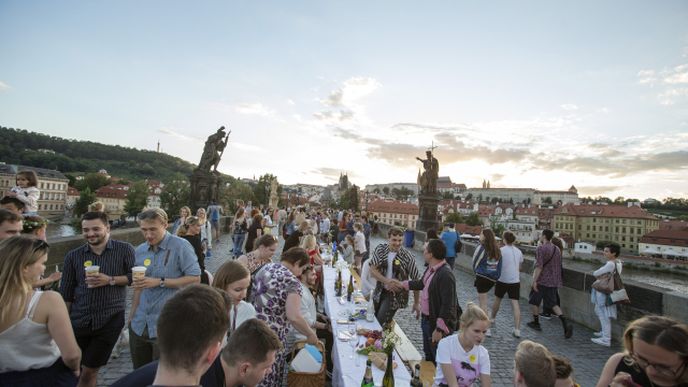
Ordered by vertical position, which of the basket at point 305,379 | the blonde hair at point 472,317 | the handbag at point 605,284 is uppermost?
the blonde hair at point 472,317

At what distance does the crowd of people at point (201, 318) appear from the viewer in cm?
136

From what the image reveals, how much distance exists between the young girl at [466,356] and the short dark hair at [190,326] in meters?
2.18

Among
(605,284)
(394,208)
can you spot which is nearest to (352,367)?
(605,284)

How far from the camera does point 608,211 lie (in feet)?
264

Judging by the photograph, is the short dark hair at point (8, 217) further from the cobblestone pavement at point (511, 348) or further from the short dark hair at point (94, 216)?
the cobblestone pavement at point (511, 348)

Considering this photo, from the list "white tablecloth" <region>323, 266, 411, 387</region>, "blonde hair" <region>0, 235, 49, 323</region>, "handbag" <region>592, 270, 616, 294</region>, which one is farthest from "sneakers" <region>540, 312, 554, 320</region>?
"blonde hair" <region>0, 235, 49, 323</region>

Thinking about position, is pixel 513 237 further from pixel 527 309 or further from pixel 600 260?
pixel 600 260

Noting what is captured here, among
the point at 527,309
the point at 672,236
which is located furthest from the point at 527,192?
the point at 527,309

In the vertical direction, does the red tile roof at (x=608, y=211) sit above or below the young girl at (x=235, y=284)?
above

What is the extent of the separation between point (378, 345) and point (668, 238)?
80.9m

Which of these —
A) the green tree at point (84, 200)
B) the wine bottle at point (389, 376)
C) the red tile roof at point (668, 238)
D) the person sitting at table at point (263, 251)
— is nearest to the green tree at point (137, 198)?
the green tree at point (84, 200)

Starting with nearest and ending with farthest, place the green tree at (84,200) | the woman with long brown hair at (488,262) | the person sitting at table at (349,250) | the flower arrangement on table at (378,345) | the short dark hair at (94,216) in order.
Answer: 1. the flower arrangement on table at (378,345)
2. the short dark hair at (94,216)
3. the woman with long brown hair at (488,262)
4. the person sitting at table at (349,250)
5. the green tree at (84,200)

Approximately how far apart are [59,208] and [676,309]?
341ft

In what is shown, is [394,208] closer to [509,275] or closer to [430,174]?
[430,174]
